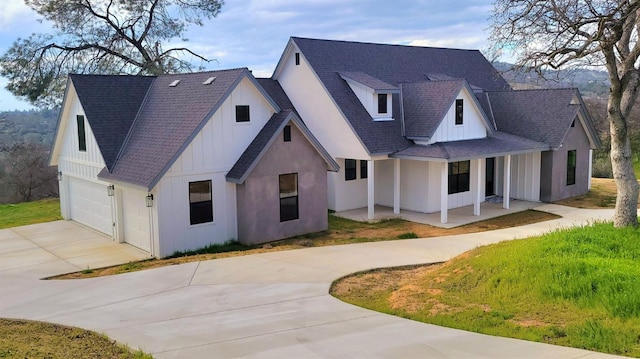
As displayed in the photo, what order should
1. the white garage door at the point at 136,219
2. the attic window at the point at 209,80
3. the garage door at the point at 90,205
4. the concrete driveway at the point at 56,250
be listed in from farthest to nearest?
the garage door at the point at 90,205 → the attic window at the point at 209,80 → the white garage door at the point at 136,219 → the concrete driveway at the point at 56,250

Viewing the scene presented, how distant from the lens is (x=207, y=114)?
16500mm

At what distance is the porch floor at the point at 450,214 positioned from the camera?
20.7 meters

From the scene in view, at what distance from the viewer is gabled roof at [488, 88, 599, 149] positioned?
2445 cm

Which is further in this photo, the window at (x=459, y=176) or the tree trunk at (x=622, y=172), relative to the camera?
the window at (x=459, y=176)

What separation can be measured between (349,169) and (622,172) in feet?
38.2

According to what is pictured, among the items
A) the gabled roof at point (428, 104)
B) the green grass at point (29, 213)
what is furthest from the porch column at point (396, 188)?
the green grass at point (29, 213)

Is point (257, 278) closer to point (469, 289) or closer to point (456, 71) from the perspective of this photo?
point (469, 289)

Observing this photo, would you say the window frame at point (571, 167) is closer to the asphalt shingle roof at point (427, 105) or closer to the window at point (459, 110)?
the window at point (459, 110)

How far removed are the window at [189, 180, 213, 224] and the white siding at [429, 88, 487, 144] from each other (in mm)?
9102

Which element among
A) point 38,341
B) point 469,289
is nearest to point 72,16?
point 38,341

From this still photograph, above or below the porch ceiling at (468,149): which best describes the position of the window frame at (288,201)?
below

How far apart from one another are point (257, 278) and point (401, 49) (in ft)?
60.9

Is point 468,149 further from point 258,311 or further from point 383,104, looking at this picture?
point 258,311

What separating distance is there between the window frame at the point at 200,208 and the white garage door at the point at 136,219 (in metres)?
1.31
